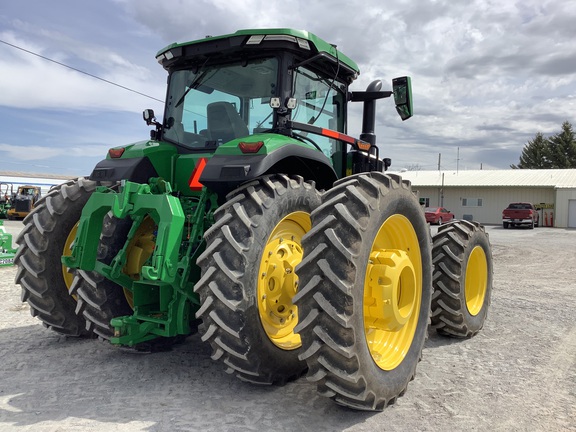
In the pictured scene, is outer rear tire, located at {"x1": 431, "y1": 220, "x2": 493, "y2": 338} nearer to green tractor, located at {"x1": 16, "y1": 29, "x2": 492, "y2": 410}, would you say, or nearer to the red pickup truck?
green tractor, located at {"x1": 16, "y1": 29, "x2": 492, "y2": 410}

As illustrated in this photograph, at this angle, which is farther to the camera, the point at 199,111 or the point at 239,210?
the point at 199,111

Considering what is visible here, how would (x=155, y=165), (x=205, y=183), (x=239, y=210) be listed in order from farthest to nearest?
(x=155, y=165) < (x=205, y=183) < (x=239, y=210)

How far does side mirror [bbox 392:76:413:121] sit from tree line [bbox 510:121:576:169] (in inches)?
2327

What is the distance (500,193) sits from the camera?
1494 inches

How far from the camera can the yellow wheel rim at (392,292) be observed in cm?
361

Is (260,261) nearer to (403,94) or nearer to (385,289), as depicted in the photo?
(385,289)

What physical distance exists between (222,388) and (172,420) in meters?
0.63

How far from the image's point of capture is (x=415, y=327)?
405 cm

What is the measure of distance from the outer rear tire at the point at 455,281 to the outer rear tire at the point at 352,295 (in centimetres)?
158

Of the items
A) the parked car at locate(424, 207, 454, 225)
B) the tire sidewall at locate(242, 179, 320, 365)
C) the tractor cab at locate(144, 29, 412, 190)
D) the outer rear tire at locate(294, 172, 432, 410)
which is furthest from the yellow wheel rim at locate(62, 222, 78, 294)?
the parked car at locate(424, 207, 454, 225)

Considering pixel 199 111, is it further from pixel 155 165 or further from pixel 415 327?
pixel 415 327

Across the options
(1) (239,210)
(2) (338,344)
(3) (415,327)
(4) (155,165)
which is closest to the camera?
(2) (338,344)

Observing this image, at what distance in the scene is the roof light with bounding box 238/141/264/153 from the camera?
11.8 feet

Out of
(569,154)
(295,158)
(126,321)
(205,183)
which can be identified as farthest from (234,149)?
(569,154)
